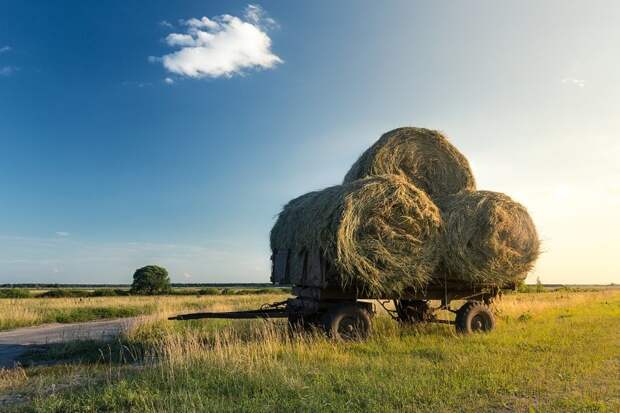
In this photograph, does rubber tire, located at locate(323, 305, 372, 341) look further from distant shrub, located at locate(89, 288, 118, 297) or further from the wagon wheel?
distant shrub, located at locate(89, 288, 118, 297)

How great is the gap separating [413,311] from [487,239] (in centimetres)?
263

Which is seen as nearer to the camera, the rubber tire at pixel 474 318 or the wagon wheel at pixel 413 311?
the rubber tire at pixel 474 318

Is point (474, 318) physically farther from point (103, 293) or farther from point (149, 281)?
point (149, 281)

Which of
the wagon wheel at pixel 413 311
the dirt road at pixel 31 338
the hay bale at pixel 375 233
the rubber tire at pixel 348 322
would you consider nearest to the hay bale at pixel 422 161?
the hay bale at pixel 375 233

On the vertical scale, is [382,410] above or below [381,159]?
below

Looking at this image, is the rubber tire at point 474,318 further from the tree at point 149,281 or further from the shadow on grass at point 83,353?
the tree at point 149,281

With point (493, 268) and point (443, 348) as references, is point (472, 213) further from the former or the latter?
point (443, 348)

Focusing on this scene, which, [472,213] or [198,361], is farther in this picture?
[472,213]

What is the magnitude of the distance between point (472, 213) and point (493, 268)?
1.39m

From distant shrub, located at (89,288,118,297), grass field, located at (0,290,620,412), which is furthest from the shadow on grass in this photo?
distant shrub, located at (89,288,118,297)

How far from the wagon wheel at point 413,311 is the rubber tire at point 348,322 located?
6.53ft

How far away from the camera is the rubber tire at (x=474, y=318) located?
11094mm

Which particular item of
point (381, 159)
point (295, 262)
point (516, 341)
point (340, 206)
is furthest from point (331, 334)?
point (381, 159)

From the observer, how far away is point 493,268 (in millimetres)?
10555
